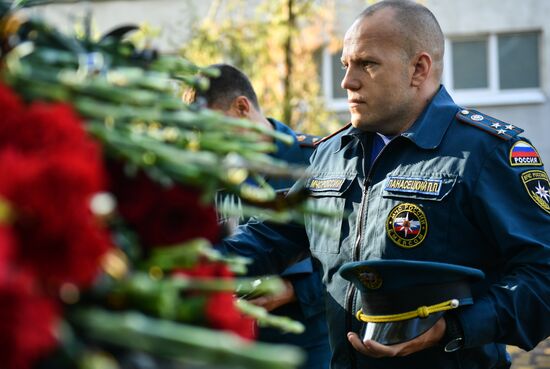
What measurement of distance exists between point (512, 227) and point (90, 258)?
206cm

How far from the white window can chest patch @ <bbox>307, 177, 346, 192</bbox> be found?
10410mm

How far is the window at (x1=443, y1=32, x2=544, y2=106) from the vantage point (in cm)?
1389

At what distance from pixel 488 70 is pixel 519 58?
0.49 m

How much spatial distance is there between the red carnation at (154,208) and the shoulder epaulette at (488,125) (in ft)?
6.54

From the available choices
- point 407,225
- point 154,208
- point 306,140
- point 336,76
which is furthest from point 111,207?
point 336,76

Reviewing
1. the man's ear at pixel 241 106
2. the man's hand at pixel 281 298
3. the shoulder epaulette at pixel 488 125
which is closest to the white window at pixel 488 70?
the man's ear at pixel 241 106

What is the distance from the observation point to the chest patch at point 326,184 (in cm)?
328

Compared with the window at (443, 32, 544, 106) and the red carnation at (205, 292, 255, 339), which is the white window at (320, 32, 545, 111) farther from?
the red carnation at (205, 292, 255, 339)

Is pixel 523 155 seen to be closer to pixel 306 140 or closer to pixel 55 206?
pixel 306 140

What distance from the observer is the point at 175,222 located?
1.25 meters

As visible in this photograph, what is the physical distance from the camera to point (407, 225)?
9.84 ft

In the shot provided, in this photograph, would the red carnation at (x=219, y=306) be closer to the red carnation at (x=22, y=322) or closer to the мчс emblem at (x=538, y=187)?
the red carnation at (x=22, y=322)

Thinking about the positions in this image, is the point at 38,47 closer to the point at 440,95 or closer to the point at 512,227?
the point at 512,227

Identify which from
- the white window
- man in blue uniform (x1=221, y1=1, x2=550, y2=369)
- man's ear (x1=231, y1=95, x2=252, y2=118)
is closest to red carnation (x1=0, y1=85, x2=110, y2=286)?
man in blue uniform (x1=221, y1=1, x2=550, y2=369)
